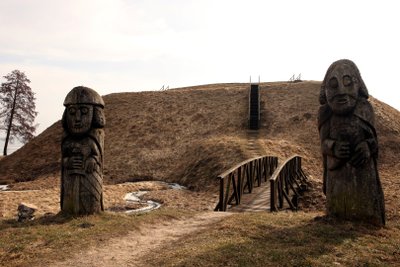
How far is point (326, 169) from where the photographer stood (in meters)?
9.18

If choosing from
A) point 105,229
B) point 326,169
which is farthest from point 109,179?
point 326,169

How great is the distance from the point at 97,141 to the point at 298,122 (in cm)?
2366

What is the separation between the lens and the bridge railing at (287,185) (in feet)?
39.1

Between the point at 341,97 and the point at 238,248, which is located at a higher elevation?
the point at 341,97

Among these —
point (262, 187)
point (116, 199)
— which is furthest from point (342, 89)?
point (116, 199)

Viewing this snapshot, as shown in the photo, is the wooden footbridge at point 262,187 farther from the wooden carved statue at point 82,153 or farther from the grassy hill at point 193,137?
the wooden carved statue at point 82,153

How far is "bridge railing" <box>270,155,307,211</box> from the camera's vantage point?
11913 millimetres

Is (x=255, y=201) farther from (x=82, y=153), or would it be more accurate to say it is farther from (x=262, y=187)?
(x=82, y=153)

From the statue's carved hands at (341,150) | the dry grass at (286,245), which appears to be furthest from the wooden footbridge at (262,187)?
the dry grass at (286,245)

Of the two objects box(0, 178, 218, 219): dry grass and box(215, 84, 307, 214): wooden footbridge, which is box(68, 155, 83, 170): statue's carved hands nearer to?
box(0, 178, 218, 219): dry grass

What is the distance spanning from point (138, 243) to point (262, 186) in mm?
10375

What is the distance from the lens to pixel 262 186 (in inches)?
701

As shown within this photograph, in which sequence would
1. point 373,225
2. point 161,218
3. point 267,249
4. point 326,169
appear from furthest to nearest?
point 161,218 → point 326,169 → point 373,225 → point 267,249

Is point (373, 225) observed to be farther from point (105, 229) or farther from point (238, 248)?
point (105, 229)
